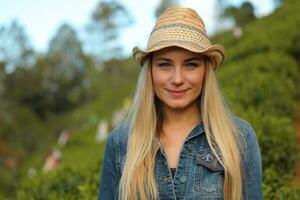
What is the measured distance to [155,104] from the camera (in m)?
2.78

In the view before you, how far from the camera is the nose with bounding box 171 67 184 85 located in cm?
257

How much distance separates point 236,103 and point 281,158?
1685mm

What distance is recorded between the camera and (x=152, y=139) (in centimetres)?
267

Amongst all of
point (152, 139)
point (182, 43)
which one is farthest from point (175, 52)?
point (152, 139)

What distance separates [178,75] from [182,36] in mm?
181

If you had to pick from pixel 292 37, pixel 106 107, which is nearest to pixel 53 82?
pixel 106 107

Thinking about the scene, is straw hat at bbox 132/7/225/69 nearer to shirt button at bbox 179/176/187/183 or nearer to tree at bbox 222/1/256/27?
shirt button at bbox 179/176/187/183

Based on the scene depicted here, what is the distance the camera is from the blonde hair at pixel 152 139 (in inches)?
99.3

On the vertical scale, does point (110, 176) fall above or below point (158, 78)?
below

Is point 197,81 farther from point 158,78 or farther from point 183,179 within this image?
point 183,179

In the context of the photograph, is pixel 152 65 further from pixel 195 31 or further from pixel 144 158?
pixel 144 158

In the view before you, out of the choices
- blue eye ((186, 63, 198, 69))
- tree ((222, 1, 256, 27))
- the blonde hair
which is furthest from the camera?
tree ((222, 1, 256, 27))

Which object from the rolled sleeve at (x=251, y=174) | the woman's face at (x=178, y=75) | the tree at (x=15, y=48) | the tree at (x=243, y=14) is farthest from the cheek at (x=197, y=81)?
the tree at (x=15, y=48)

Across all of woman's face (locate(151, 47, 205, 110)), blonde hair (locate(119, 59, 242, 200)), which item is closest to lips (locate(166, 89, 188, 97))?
woman's face (locate(151, 47, 205, 110))
